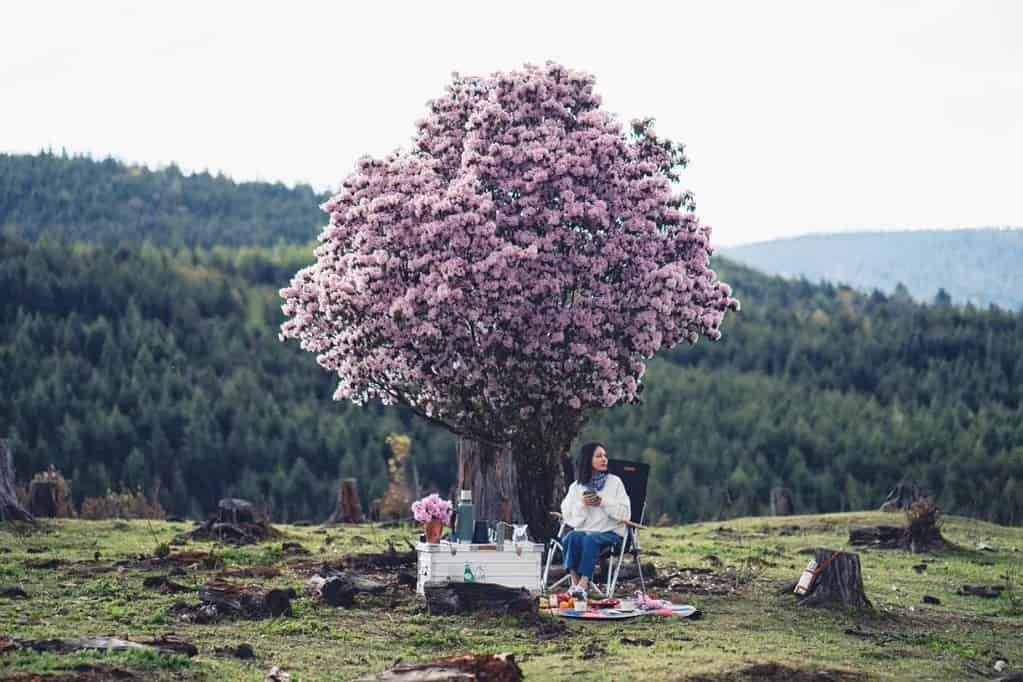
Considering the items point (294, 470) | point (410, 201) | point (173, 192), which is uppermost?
point (173, 192)

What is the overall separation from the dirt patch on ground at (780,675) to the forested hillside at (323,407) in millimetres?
36463

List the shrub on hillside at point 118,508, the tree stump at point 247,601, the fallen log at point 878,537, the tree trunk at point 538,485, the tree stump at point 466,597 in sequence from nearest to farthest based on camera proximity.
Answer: the tree stump at point 247,601, the tree stump at point 466,597, the tree trunk at point 538,485, the fallen log at point 878,537, the shrub on hillside at point 118,508

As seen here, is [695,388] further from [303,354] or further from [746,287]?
[746,287]

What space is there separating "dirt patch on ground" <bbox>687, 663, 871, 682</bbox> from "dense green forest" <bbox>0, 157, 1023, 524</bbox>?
39.5 metres

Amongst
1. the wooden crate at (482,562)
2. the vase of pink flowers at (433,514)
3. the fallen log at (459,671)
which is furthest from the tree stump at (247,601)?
the fallen log at (459,671)

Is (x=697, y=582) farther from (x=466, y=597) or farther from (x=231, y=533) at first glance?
(x=231, y=533)

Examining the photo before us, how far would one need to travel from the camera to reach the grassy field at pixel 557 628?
45.2ft

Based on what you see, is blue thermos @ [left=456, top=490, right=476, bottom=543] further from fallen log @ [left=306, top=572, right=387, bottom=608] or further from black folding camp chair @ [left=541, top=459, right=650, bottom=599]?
fallen log @ [left=306, top=572, right=387, bottom=608]

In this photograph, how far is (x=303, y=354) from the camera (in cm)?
9150

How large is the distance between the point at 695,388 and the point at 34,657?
8437 cm

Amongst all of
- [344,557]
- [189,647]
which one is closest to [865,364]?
[344,557]

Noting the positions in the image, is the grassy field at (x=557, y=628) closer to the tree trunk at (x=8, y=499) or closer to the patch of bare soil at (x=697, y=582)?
the patch of bare soil at (x=697, y=582)

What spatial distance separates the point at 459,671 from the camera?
12.0 meters

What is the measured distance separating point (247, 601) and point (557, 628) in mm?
3091
